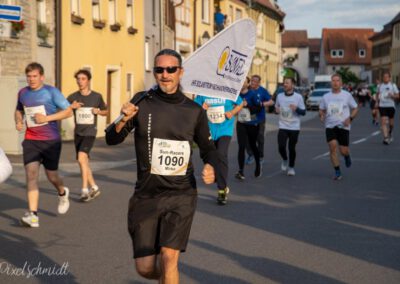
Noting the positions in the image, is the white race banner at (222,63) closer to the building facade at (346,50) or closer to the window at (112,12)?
the window at (112,12)

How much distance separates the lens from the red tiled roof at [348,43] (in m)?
158

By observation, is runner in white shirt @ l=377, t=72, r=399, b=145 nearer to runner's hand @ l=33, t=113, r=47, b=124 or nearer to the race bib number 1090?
runner's hand @ l=33, t=113, r=47, b=124

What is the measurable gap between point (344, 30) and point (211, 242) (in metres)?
159

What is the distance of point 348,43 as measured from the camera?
161000 millimetres

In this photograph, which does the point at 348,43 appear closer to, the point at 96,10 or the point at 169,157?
the point at 96,10

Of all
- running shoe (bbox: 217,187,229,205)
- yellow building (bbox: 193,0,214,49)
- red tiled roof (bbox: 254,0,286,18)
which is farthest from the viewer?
red tiled roof (bbox: 254,0,286,18)

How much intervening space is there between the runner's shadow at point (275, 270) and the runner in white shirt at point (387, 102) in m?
16.2

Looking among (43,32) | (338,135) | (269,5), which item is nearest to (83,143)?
(338,135)

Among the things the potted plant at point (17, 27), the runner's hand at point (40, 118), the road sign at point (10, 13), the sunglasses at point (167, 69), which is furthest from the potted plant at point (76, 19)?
the sunglasses at point (167, 69)

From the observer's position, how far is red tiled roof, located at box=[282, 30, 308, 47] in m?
167

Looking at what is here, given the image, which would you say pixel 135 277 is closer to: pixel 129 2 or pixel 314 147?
pixel 314 147

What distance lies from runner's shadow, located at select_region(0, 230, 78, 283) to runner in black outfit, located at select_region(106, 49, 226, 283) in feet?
5.07

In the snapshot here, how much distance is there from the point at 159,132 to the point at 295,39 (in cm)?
16511

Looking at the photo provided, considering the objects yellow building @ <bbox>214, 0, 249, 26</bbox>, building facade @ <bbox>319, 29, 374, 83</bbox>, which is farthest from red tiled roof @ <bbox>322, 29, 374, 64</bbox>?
yellow building @ <bbox>214, 0, 249, 26</bbox>
